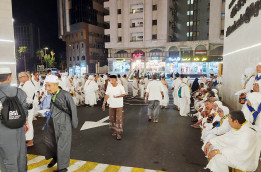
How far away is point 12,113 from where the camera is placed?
3068 millimetres

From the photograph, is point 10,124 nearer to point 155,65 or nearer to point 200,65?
point 200,65

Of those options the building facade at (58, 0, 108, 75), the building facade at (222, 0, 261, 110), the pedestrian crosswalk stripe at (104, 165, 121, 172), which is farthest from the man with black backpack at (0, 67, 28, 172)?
the building facade at (58, 0, 108, 75)

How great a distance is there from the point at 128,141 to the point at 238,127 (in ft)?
11.4

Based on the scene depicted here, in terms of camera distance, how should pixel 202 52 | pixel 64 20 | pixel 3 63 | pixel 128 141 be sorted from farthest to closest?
1. pixel 64 20
2. pixel 202 52
3. pixel 3 63
4. pixel 128 141

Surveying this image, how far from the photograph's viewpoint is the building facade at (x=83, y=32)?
47812 millimetres

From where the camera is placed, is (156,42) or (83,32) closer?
(156,42)

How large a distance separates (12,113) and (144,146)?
358cm

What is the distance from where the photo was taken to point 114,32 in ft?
130

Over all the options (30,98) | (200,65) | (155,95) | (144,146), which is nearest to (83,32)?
(200,65)

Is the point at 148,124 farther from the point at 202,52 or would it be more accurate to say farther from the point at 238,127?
the point at 202,52

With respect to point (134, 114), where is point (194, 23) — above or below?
above

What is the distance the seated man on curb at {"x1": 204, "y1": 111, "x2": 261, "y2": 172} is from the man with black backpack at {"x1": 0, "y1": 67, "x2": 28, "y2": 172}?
3322 mm

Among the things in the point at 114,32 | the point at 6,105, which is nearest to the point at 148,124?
the point at 6,105

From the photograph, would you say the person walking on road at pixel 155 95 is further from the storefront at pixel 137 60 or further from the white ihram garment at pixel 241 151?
the storefront at pixel 137 60
